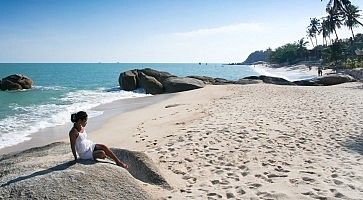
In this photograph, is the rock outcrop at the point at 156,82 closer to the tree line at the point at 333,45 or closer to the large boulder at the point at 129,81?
the large boulder at the point at 129,81

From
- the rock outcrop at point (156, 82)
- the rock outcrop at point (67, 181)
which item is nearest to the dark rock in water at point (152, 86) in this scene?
the rock outcrop at point (156, 82)

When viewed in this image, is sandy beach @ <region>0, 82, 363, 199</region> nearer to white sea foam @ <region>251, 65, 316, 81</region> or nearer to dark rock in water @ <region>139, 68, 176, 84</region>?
dark rock in water @ <region>139, 68, 176, 84</region>

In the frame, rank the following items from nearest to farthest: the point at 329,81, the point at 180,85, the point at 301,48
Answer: the point at 180,85 < the point at 329,81 < the point at 301,48

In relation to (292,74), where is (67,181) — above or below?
above

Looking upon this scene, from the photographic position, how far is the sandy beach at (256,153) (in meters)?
6.07

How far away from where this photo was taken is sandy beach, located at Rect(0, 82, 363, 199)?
239 inches

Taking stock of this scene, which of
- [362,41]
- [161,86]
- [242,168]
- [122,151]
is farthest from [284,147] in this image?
[362,41]

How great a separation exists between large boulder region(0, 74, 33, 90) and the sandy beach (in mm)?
33840

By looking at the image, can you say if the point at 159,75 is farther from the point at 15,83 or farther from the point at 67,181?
the point at 67,181

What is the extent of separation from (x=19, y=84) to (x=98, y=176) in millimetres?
43523

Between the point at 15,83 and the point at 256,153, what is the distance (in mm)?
41977

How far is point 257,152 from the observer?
328 inches

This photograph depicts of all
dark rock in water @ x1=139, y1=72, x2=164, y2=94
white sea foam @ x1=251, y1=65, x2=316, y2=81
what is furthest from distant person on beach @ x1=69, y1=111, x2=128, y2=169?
white sea foam @ x1=251, y1=65, x2=316, y2=81

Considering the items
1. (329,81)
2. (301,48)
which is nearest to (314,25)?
(301,48)
